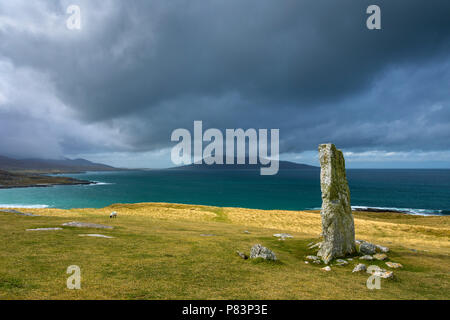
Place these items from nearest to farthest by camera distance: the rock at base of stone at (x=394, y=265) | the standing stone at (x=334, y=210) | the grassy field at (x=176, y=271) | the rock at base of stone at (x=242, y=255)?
1. the grassy field at (x=176, y=271)
2. the rock at base of stone at (x=394, y=265)
3. the rock at base of stone at (x=242, y=255)
4. the standing stone at (x=334, y=210)

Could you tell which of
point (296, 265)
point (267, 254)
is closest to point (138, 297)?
point (267, 254)

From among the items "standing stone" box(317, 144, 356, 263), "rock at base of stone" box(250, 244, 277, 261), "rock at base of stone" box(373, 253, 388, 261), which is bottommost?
"rock at base of stone" box(373, 253, 388, 261)

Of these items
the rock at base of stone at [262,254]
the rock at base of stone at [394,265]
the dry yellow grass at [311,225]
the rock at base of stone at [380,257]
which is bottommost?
the dry yellow grass at [311,225]

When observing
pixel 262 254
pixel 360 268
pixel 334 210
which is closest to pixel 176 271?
pixel 262 254

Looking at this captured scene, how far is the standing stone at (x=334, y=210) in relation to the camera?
902 inches

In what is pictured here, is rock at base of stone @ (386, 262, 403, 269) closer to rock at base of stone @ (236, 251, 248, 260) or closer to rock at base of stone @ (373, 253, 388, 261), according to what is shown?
rock at base of stone @ (373, 253, 388, 261)

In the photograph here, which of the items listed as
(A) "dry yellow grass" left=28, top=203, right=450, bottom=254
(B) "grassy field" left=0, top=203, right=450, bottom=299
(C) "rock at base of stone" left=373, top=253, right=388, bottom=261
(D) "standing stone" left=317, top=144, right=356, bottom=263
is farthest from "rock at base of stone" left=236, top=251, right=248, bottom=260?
(A) "dry yellow grass" left=28, top=203, right=450, bottom=254

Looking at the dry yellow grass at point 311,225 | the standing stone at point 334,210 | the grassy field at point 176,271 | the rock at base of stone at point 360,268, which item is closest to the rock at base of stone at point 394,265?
the grassy field at point 176,271

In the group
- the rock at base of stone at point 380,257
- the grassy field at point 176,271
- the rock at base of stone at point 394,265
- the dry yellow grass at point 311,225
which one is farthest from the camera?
the dry yellow grass at point 311,225

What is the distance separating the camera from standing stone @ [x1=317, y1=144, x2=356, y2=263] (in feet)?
75.2

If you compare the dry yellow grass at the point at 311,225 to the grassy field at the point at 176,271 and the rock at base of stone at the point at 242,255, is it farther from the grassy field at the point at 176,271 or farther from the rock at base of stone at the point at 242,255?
the rock at base of stone at the point at 242,255
